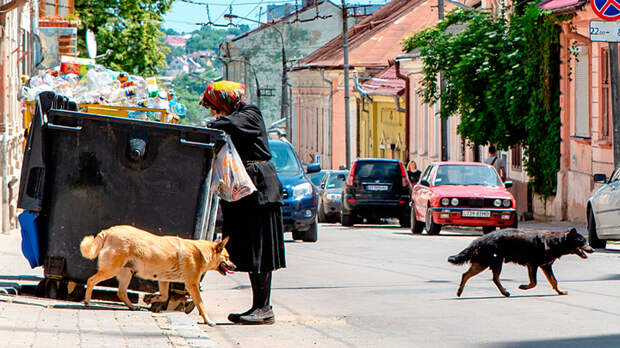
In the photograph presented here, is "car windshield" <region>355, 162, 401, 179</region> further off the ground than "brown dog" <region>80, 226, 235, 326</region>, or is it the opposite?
"car windshield" <region>355, 162, 401, 179</region>

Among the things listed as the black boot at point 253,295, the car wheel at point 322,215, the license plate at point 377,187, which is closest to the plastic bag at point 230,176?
the black boot at point 253,295

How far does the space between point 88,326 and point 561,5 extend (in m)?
20.2

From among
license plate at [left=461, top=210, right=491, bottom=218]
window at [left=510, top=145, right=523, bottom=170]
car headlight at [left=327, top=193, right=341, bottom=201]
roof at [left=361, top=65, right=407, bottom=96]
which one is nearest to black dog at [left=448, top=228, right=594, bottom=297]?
license plate at [left=461, top=210, right=491, bottom=218]

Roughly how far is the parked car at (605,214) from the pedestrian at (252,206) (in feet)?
28.4

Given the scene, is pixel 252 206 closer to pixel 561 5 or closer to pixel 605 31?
pixel 605 31

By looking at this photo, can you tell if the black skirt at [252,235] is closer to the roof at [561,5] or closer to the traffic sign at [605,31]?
the traffic sign at [605,31]

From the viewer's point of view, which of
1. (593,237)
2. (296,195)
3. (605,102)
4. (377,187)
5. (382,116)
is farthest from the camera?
(382,116)

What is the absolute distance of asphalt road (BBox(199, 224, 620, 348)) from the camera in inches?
326

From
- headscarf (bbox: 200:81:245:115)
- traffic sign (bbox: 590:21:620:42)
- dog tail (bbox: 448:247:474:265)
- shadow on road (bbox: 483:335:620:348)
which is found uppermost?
traffic sign (bbox: 590:21:620:42)

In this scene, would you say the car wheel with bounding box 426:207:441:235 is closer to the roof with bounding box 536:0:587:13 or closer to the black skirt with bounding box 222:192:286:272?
the roof with bounding box 536:0:587:13

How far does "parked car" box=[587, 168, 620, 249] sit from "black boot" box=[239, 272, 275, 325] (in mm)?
8611

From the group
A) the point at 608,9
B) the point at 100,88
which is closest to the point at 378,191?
the point at 608,9

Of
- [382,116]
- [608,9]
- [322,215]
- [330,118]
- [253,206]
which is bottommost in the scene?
[322,215]

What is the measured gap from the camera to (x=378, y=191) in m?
28.4
